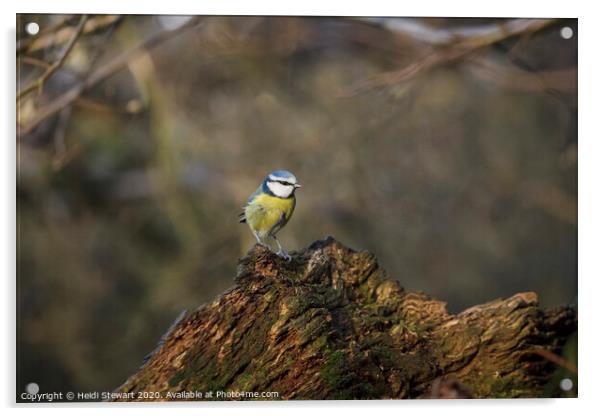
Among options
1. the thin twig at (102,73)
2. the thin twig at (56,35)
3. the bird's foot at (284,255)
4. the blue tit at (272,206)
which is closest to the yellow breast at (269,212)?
the blue tit at (272,206)

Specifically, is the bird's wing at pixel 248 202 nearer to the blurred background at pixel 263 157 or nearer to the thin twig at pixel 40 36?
the blurred background at pixel 263 157

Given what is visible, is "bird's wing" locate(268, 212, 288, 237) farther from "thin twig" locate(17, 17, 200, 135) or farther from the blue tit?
"thin twig" locate(17, 17, 200, 135)

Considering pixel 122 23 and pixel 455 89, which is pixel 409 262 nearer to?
pixel 455 89

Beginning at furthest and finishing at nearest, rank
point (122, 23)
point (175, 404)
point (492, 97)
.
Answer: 1. point (492, 97)
2. point (122, 23)
3. point (175, 404)

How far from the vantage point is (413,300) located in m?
2.18

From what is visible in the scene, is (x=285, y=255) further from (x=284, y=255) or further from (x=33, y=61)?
Answer: (x=33, y=61)

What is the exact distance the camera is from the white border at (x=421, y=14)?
2176 mm

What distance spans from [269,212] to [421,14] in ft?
2.76

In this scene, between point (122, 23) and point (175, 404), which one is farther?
point (122, 23)

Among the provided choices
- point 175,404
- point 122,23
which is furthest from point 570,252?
point 122,23

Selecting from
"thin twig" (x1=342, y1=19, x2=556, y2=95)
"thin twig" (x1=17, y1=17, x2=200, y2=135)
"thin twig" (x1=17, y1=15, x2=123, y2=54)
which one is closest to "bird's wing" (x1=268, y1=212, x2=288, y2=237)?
"thin twig" (x1=342, y1=19, x2=556, y2=95)

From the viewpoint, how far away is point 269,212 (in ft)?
7.51

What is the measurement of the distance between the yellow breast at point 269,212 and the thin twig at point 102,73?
64 centimetres

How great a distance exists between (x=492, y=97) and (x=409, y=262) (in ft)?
2.23
